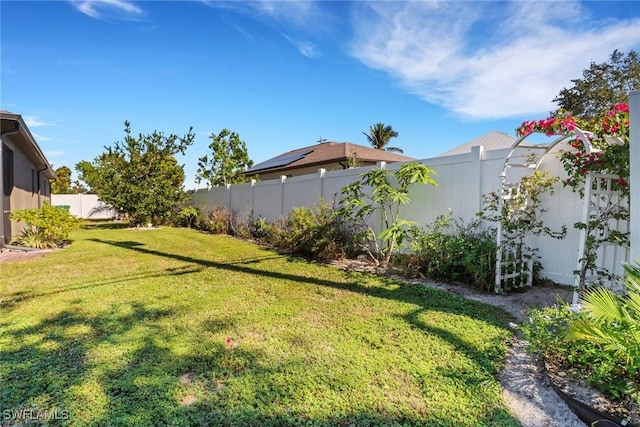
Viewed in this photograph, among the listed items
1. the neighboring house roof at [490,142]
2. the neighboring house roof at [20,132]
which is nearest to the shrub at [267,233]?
the neighboring house roof at [20,132]

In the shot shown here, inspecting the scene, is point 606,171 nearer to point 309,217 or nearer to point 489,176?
point 489,176

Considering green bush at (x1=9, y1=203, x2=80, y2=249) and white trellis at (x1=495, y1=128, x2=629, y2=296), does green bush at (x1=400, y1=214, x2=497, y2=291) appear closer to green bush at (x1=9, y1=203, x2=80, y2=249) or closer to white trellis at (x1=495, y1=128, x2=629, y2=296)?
white trellis at (x1=495, y1=128, x2=629, y2=296)

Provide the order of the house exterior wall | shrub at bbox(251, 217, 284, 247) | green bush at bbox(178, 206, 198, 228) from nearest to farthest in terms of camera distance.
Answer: the house exterior wall → shrub at bbox(251, 217, 284, 247) → green bush at bbox(178, 206, 198, 228)

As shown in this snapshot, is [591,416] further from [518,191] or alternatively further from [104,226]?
[104,226]

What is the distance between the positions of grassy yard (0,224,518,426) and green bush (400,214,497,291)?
2.32 ft

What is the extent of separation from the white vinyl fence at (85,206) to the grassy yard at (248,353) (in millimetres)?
26514

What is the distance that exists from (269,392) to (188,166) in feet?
65.4

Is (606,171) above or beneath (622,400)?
above

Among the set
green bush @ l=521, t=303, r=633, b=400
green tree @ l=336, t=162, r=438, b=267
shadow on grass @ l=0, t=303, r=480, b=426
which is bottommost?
shadow on grass @ l=0, t=303, r=480, b=426

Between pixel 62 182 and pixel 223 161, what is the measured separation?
30.1m

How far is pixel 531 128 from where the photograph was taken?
179 inches

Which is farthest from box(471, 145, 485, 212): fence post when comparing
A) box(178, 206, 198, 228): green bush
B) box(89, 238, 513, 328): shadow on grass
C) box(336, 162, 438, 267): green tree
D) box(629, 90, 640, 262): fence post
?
box(178, 206, 198, 228): green bush

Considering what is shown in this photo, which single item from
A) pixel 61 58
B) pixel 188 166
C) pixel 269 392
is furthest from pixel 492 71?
pixel 188 166
